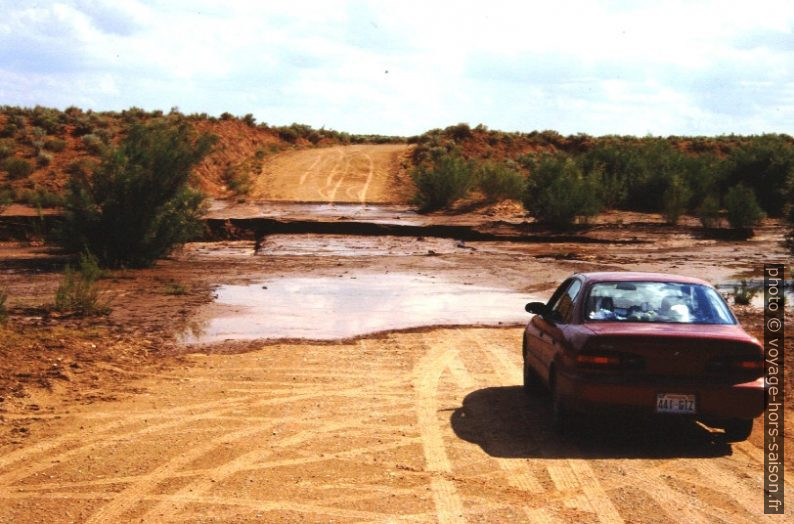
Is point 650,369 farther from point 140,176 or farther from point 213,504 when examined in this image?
point 140,176

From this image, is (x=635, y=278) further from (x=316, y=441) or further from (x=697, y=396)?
(x=316, y=441)

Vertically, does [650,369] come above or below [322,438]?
above

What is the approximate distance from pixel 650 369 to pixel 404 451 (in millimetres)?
2195

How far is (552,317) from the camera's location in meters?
9.95

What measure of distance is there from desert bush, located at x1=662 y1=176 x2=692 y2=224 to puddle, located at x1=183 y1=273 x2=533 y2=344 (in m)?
16.7

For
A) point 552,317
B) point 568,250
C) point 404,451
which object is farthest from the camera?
point 568,250

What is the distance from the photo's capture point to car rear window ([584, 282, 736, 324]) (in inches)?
352

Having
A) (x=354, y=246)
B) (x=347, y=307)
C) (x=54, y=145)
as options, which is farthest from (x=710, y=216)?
(x=54, y=145)

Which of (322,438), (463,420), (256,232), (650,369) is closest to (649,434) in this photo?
(650,369)

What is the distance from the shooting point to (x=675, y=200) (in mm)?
37344

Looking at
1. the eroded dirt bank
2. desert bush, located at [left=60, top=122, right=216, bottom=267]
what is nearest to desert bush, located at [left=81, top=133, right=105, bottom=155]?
desert bush, located at [left=60, top=122, right=216, bottom=267]

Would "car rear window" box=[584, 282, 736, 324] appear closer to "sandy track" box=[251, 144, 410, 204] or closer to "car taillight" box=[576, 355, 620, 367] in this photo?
"car taillight" box=[576, 355, 620, 367]

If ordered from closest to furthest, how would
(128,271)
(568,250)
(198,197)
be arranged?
(128,271) → (198,197) → (568,250)

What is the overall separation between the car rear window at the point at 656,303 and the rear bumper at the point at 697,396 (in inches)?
31.1
